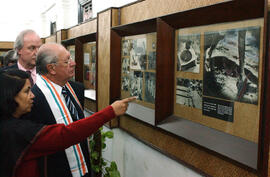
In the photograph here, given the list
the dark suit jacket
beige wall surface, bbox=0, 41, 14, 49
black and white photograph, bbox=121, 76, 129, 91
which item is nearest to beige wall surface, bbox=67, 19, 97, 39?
black and white photograph, bbox=121, 76, 129, 91

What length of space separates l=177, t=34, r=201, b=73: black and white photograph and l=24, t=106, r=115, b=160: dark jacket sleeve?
0.79 m

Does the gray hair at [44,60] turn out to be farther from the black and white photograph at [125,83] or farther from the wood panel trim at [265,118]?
the wood panel trim at [265,118]

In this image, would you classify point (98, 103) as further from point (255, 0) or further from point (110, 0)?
point (255, 0)

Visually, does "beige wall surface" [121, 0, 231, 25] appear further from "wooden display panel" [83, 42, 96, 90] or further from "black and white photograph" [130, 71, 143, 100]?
"wooden display panel" [83, 42, 96, 90]

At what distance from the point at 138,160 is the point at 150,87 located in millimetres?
852

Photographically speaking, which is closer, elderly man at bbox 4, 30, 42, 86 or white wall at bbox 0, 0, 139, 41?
elderly man at bbox 4, 30, 42, 86

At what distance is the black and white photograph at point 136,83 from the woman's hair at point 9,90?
1443 mm

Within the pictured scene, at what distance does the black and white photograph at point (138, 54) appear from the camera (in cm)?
275

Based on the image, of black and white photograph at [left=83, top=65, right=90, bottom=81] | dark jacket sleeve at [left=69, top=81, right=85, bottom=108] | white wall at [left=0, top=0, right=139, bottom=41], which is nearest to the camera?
dark jacket sleeve at [left=69, top=81, right=85, bottom=108]

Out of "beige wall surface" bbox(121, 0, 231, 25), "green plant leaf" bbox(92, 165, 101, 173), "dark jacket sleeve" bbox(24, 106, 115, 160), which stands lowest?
"green plant leaf" bbox(92, 165, 101, 173)

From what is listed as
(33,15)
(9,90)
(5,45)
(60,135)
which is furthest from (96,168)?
(33,15)

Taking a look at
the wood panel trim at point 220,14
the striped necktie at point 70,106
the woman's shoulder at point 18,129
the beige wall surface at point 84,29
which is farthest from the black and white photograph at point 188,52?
the beige wall surface at point 84,29

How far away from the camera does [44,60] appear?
2.13 meters

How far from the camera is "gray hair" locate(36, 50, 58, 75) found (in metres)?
2.12
